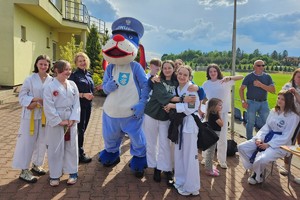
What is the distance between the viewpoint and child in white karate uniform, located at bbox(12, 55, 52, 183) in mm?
4186

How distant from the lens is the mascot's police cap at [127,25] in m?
4.90

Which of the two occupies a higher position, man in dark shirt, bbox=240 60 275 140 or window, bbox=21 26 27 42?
window, bbox=21 26 27 42

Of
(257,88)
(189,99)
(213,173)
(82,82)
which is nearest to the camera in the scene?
(189,99)

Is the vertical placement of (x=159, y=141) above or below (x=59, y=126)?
below

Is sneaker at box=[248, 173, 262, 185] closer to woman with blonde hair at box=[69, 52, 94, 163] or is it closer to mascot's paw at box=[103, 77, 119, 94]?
mascot's paw at box=[103, 77, 119, 94]

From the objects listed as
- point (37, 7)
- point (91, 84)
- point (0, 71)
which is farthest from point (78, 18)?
point (91, 84)

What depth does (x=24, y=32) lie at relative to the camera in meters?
14.4

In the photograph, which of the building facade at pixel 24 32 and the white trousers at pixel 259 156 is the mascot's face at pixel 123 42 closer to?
the white trousers at pixel 259 156

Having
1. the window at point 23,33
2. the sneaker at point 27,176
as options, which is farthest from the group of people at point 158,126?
the window at point 23,33

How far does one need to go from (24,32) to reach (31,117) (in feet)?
38.3

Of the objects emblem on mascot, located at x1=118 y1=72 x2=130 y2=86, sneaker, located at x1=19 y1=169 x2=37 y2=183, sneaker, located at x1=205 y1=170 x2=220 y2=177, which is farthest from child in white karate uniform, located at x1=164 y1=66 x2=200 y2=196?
sneaker, located at x1=19 y1=169 x2=37 y2=183

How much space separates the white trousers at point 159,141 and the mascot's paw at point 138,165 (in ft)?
0.80

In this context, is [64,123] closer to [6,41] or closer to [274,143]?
[274,143]

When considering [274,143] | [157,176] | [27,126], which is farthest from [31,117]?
[274,143]
